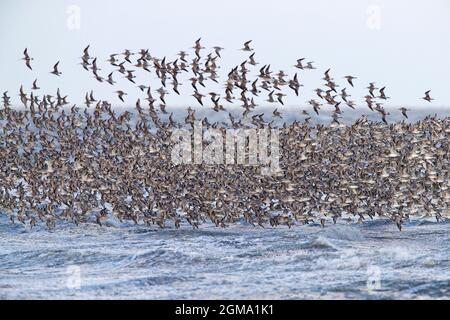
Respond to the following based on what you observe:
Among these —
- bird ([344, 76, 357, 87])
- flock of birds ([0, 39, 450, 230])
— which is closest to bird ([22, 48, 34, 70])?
flock of birds ([0, 39, 450, 230])

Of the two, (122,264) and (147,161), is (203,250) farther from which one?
(147,161)

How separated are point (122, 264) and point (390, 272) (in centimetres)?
808

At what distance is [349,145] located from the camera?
3453 cm

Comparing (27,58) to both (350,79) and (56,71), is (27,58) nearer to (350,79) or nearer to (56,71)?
(56,71)

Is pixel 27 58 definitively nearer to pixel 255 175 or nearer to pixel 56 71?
pixel 56 71

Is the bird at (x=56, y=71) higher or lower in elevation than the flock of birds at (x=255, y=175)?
higher

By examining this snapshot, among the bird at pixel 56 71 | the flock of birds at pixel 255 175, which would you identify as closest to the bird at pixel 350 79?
the flock of birds at pixel 255 175

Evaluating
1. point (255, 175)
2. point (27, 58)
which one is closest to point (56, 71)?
point (27, 58)

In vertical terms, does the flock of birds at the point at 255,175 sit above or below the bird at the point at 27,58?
below

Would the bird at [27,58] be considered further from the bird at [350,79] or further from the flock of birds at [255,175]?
the bird at [350,79]

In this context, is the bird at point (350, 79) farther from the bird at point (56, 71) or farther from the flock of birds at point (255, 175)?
the bird at point (56, 71)

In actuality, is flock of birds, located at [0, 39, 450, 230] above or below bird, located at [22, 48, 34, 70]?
below

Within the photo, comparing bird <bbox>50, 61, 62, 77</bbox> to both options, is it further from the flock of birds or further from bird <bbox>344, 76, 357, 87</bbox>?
bird <bbox>344, 76, 357, 87</bbox>
